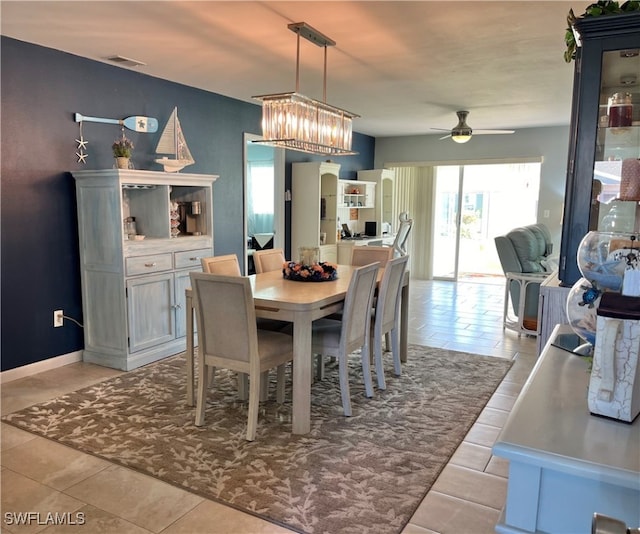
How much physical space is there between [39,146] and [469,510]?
3.69 meters

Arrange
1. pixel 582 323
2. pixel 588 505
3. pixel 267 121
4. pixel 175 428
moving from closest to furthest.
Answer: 1. pixel 588 505
2. pixel 582 323
3. pixel 175 428
4. pixel 267 121

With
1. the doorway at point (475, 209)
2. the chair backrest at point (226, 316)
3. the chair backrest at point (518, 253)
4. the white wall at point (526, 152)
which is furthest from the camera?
the doorway at point (475, 209)

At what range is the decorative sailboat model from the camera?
14.3ft

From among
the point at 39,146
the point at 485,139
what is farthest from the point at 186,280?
the point at 485,139

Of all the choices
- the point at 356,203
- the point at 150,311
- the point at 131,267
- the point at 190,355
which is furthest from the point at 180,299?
the point at 356,203

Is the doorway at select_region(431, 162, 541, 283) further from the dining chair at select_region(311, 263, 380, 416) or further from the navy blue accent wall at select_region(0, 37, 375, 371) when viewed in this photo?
the dining chair at select_region(311, 263, 380, 416)

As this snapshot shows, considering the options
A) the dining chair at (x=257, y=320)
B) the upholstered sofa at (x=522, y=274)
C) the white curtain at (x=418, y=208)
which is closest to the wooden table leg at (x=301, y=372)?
the dining chair at (x=257, y=320)

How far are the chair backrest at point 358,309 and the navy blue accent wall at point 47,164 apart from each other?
2301 mm

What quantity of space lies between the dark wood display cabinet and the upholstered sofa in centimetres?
292

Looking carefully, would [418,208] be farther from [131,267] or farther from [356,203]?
[131,267]

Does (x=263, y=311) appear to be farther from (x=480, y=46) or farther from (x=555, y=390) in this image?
(x=480, y=46)

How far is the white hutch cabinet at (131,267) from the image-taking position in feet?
12.4

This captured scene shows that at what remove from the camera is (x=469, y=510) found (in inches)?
84.6

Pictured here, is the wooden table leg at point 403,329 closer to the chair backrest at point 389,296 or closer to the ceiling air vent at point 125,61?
the chair backrest at point 389,296
